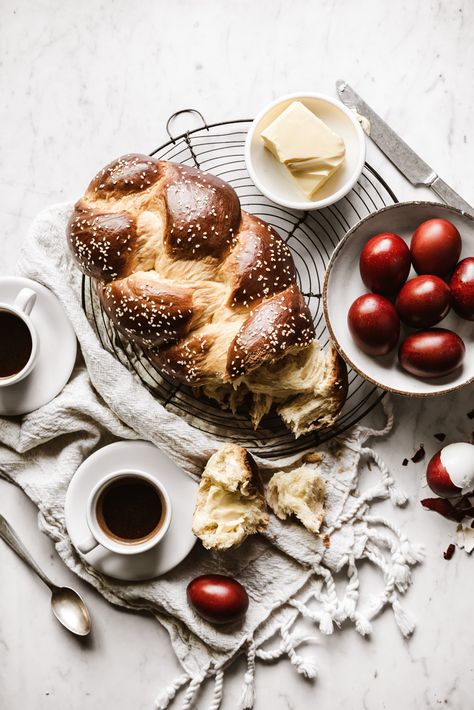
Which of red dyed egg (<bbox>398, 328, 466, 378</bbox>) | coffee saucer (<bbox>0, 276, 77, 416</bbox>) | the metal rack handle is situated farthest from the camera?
the metal rack handle

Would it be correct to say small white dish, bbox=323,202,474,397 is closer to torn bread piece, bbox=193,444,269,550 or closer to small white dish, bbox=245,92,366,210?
small white dish, bbox=245,92,366,210

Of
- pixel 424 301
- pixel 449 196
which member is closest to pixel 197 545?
pixel 424 301

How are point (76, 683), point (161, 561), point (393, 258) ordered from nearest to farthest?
point (393, 258) < point (161, 561) < point (76, 683)

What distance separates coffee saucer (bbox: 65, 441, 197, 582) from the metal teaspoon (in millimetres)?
201

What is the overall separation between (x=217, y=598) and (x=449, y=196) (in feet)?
4.96

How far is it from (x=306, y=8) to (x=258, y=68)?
270mm

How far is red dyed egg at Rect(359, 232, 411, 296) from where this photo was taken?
1.92 metres

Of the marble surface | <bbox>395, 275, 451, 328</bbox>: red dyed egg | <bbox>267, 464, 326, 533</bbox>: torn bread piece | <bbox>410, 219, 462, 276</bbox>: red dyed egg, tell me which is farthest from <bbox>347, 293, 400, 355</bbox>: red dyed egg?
<bbox>267, 464, 326, 533</bbox>: torn bread piece

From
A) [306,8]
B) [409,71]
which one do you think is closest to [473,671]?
[409,71]

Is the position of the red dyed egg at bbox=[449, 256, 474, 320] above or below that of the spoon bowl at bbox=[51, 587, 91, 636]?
above

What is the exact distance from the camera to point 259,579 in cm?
214

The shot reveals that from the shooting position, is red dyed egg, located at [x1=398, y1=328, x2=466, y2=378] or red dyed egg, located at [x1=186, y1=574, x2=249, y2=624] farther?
red dyed egg, located at [x1=186, y1=574, x2=249, y2=624]

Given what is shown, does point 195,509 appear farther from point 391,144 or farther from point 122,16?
point 122,16

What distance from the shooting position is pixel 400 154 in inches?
86.5
